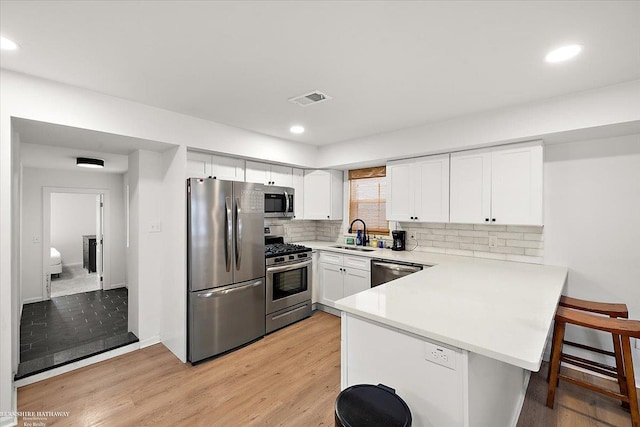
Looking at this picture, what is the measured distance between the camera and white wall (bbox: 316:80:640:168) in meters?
2.26

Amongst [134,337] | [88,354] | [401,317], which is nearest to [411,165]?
[401,317]

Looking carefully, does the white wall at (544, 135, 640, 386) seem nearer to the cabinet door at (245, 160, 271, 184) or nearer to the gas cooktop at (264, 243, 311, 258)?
the gas cooktop at (264, 243, 311, 258)

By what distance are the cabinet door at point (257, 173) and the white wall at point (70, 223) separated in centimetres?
611

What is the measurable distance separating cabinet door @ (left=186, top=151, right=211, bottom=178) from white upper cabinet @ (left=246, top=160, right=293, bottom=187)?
0.53 m

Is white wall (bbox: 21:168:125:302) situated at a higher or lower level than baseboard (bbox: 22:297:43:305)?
higher

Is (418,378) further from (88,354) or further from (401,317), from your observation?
(88,354)

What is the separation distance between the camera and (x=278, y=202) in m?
3.93

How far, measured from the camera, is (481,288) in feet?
6.72

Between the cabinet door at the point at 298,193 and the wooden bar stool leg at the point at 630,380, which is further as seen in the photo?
the cabinet door at the point at 298,193

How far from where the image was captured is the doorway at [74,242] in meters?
5.01

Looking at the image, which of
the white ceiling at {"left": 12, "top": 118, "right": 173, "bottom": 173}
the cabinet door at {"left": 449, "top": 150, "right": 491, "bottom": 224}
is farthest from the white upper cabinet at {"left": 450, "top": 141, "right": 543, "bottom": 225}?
the white ceiling at {"left": 12, "top": 118, "right": 173, "bottom": 173}

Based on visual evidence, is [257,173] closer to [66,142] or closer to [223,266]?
[223,266]

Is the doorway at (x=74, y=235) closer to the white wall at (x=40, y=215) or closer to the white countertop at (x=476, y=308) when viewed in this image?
the white wall at (x=40, y=215)

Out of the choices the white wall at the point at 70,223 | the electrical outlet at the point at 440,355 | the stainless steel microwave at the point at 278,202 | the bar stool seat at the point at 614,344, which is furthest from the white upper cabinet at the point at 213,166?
the white wall at the point at 70,223
